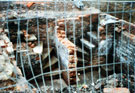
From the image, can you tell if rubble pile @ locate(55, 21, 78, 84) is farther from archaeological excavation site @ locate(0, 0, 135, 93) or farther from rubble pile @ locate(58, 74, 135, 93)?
rubble pile @ locate(58, 74, 135, 93)

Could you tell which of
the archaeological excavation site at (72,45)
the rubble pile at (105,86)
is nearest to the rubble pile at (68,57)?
the archaeological excavation site at (72,45)

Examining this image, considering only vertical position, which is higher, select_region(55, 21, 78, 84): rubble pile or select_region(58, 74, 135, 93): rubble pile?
select_region(55, 21, 78, 84): rubble pile

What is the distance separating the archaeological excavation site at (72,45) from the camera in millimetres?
6680

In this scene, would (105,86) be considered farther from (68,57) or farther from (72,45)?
(72,45)

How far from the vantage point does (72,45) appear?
22.3 feet

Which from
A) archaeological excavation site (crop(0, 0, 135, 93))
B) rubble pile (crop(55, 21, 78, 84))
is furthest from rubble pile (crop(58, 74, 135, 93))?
rubble pile (crop(55, 21, 78, 84))

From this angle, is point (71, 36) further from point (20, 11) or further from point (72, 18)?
point (20, 11)

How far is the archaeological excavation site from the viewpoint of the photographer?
6.68 m

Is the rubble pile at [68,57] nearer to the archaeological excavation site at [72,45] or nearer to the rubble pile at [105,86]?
the archaeological excavation site at [72,45]

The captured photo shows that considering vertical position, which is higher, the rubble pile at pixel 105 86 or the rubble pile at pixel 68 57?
the rubble pile at pixel 68 57

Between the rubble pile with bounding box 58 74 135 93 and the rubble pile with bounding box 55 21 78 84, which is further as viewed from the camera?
the rubble pile with bounding box 55 21 78 84

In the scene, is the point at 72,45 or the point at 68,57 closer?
the point at 68,57

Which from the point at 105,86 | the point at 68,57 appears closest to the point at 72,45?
the point at 68,57

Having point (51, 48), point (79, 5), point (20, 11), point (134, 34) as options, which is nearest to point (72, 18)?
point (79, 5)
